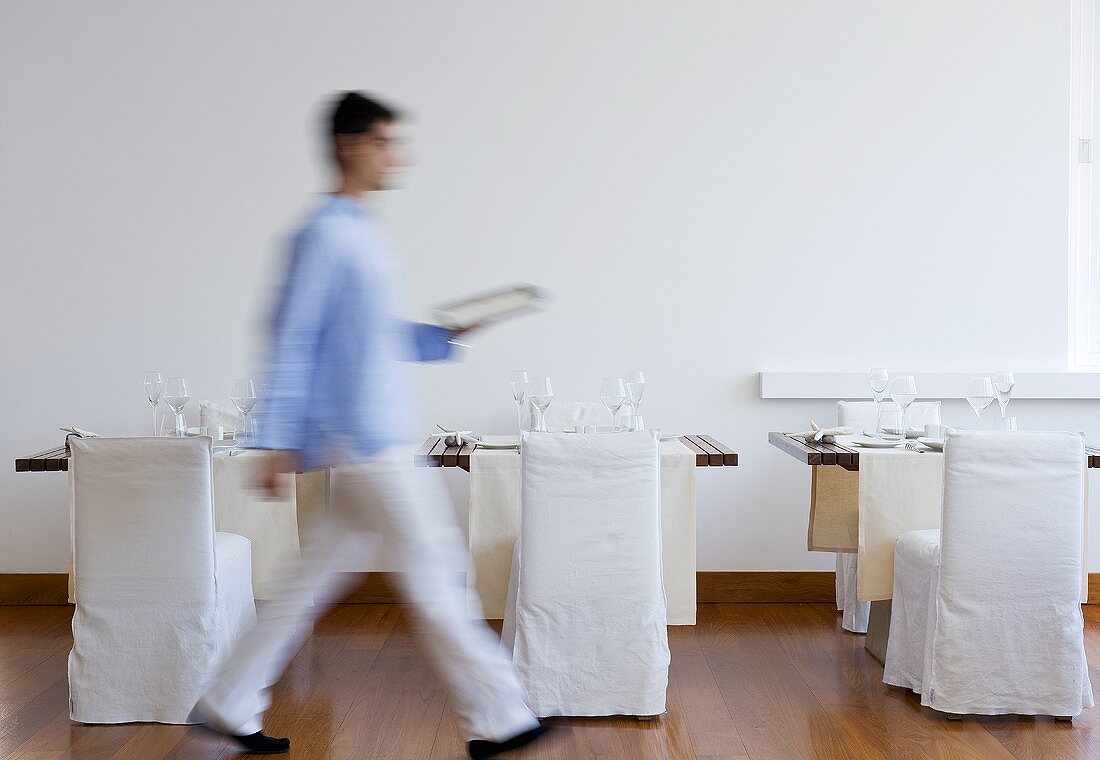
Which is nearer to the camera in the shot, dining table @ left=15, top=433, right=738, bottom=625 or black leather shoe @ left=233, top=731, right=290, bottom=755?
black leather shoe @ left=233, top=731, right=290, bottom=755

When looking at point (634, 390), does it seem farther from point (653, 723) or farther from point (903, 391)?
point (653, 723)

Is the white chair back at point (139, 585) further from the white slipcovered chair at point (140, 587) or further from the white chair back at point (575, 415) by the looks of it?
the white chair back at point (575, 415)

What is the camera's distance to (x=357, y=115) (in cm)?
211

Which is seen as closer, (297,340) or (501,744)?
(297,340)

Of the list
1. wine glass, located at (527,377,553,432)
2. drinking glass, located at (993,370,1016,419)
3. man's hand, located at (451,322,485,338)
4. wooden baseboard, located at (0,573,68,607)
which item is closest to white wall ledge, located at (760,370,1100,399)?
drinking glass, located at (993,370,1016,419)

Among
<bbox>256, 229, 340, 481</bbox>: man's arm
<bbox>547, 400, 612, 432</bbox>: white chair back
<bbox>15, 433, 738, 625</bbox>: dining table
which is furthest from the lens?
<bbox>547, 400, 612, 432</bbox>: white chair back

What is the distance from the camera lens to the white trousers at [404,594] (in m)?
2.05

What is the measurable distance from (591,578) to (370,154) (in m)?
1.15

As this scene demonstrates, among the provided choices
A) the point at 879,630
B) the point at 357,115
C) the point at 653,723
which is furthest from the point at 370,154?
the point at 879,630

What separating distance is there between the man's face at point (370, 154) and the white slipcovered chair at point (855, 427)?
190cm

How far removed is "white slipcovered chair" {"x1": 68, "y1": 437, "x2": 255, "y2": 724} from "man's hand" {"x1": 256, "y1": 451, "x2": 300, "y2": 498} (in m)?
0.56

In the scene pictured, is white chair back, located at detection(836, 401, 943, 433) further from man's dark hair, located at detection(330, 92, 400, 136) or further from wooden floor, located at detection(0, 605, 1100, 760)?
man's dark hair, located at detection(330, 92, 400, 136)

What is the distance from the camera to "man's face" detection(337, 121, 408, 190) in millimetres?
2123

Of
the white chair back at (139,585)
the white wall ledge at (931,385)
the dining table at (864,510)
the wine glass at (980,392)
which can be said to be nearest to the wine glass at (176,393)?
the white chair back at (139,585)
